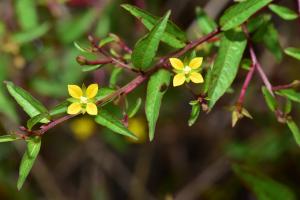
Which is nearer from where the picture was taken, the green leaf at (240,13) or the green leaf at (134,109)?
the green leaf at (240,13)

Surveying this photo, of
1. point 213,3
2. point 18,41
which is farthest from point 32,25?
point 213,3

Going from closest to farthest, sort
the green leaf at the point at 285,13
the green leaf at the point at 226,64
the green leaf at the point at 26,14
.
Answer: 1. the green leaf at the point at 226,64
2. the green leaf at the point at 285,13
3. the green leaf at the point at 26,14

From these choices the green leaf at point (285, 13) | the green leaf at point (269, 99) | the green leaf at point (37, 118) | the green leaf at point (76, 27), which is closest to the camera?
the green leaf at point (37, 118)

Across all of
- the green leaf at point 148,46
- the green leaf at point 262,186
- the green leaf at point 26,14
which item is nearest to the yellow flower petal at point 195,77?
the green leaf at point 148,46

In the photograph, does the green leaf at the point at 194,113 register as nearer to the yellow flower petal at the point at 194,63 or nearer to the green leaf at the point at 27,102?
the yellow flower petal at the point at 194,63

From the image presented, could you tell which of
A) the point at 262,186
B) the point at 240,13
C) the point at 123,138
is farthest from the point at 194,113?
the point at 123,138

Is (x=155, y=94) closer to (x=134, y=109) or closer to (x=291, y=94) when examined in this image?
(x=134, y=109)
